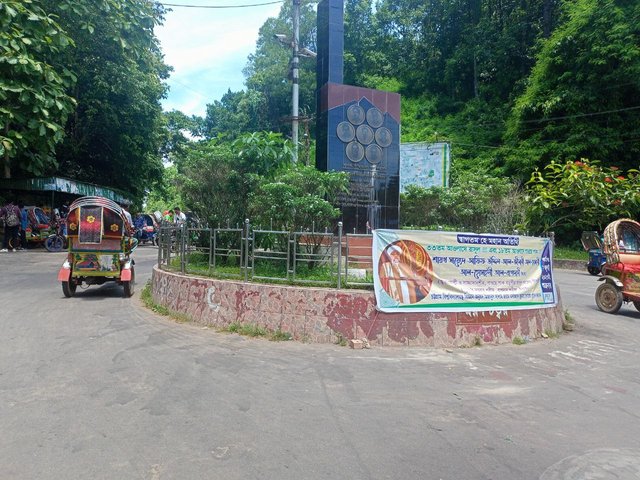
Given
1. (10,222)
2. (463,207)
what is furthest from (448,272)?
(10,222)

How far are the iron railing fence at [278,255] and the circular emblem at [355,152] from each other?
19.3ft

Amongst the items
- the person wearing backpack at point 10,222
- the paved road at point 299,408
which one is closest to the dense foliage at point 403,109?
the person wearing backpack at point 10,222

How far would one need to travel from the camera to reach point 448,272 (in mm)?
7109

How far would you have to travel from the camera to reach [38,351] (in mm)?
6184

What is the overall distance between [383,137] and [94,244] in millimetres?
8530

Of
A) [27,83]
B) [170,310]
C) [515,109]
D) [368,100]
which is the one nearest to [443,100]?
[515,109]

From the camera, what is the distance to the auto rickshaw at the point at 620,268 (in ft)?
34.2

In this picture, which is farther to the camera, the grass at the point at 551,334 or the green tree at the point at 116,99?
the green tree at the point at 116,99

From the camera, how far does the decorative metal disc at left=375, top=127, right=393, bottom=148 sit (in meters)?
14.3

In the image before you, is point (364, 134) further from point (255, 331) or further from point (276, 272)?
point (255, 331)

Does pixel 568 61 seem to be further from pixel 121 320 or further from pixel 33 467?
pixel 33 467

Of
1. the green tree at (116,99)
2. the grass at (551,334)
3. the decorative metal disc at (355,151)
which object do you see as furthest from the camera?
the green tree at (116,99)

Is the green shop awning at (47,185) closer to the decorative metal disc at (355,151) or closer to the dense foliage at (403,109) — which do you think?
the dense foliage at (403,109)

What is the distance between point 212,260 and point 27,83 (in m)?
8.33
